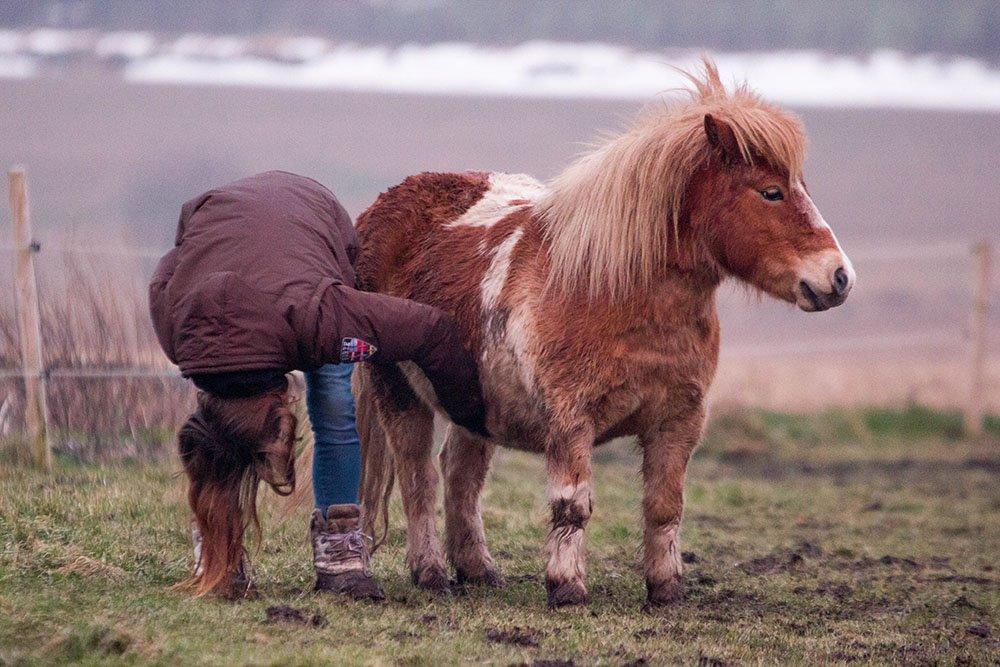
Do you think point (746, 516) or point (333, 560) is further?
point (746, 516)

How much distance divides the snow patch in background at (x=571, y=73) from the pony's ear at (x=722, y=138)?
82.3ft

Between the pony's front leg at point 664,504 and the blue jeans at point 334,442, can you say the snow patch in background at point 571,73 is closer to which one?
the pony's front leg at point 664,504

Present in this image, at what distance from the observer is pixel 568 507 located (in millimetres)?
4262

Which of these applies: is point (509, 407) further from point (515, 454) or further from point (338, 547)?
point (515, 454)

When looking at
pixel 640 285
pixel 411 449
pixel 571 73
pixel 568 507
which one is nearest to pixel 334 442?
pixel 411 449

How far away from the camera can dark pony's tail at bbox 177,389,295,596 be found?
13.2ft

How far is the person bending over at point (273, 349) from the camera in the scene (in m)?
3.82

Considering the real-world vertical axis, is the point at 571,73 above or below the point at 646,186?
above

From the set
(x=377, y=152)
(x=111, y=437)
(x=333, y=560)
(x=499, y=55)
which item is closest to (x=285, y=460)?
(x=333, y=560)

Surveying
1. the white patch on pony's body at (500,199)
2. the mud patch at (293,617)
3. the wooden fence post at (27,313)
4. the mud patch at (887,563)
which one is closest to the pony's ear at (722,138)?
the white patch on pony's body at (500,199)

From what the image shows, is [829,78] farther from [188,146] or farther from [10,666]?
[10,666]

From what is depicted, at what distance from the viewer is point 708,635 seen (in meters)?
4.09

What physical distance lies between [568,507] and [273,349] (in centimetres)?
118

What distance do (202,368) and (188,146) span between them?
2100 centimetres
